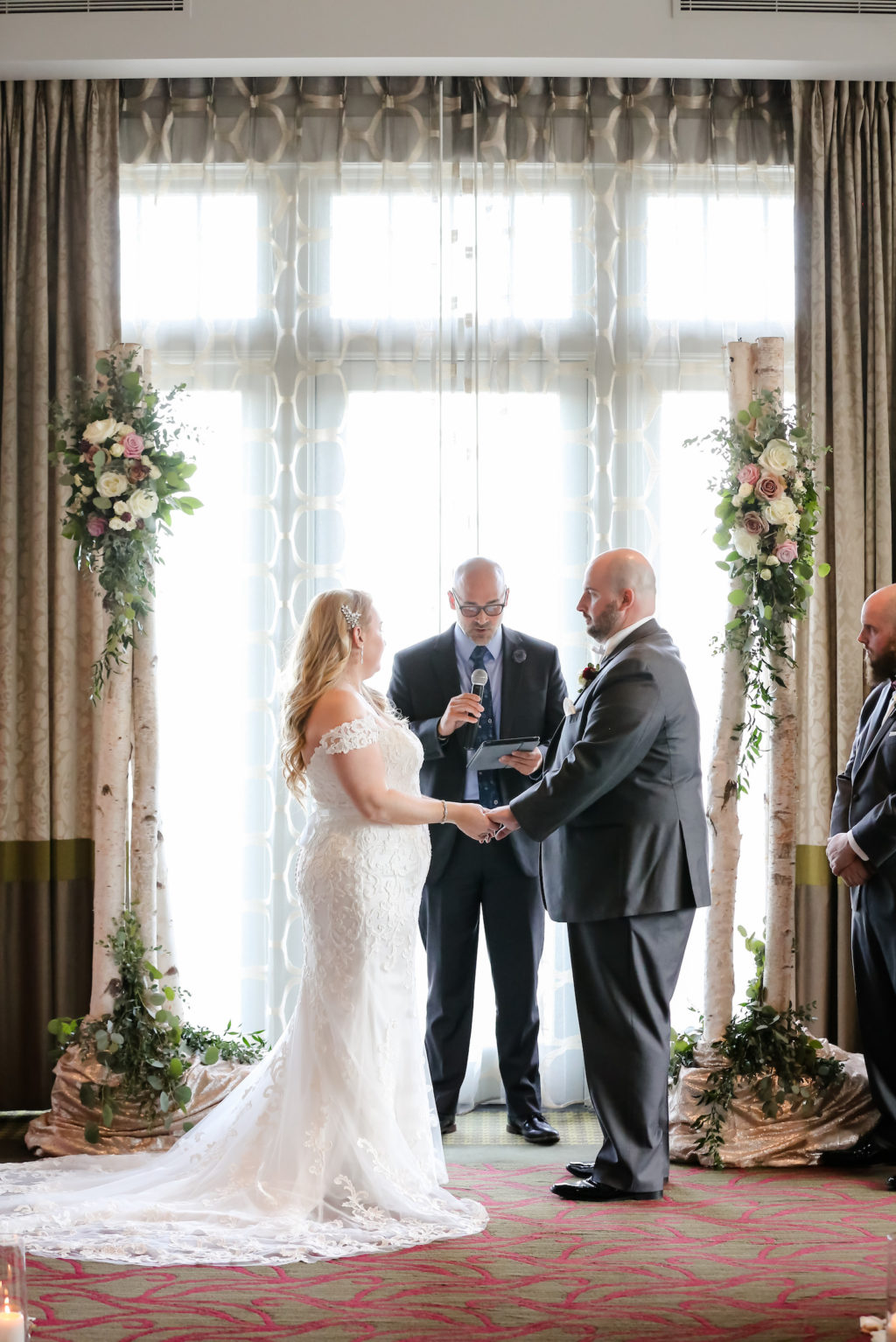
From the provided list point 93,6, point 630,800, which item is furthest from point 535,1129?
point 93,6

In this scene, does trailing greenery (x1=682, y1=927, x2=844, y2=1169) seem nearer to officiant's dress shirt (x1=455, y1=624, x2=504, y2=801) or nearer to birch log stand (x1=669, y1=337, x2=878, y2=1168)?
birch log stand (x1=669, y1=337, x2=878, y2=1168)

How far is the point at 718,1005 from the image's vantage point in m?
4.25

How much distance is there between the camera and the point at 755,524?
4.09m

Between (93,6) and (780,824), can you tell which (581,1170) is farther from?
(93,6)

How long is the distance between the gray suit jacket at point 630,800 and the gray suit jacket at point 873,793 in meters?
0.56

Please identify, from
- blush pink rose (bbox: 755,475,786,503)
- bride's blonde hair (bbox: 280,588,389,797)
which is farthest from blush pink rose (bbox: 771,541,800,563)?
bride's blonde hair (bbox: 280,588,389,797)

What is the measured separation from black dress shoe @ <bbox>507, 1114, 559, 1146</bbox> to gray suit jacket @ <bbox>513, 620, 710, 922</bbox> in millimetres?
1061

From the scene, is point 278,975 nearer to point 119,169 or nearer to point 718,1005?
point 718,1005

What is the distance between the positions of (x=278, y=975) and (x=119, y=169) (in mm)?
3383

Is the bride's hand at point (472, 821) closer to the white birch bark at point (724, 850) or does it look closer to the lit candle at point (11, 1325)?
the white birch bark at point (724, 850)

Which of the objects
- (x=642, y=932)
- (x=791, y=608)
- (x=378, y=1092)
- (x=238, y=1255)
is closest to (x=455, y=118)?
(x=791, y=608)

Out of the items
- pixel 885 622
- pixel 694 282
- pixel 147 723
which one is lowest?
pixel 147 723

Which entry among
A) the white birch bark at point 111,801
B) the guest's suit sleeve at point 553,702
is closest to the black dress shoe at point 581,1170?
the guest's suit sleeve at point 553,702

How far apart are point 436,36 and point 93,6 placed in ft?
4.48
